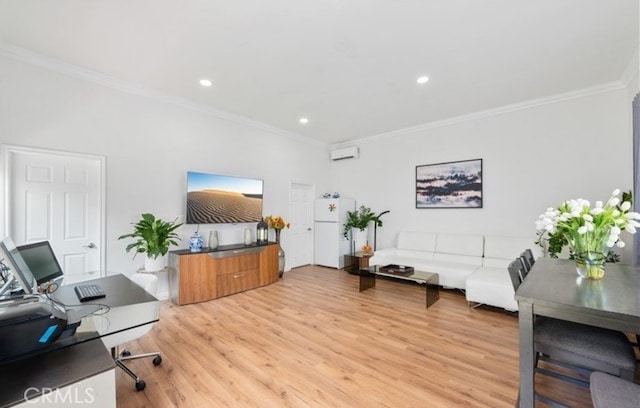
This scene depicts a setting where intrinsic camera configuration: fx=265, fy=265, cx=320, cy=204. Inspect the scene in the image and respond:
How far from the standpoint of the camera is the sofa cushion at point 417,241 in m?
4.86

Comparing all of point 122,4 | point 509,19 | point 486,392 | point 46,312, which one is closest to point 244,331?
point 46,312

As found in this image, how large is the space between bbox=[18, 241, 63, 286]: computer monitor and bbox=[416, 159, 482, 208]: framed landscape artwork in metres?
5.14

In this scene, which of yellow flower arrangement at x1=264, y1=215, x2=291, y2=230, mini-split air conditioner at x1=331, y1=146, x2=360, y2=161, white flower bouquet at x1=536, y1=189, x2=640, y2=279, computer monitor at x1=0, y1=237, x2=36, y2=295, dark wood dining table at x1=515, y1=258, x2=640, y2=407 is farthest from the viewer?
mini-split air conditioner at x1=331, y1=146, x2=360, y2=161

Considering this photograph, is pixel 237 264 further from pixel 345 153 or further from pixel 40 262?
pixel 345 153

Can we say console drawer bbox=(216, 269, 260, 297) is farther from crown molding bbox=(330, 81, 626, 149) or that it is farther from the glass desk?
crown molding bbox=(330, 81, 626, 149)

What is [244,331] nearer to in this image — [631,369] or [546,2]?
[631,369]

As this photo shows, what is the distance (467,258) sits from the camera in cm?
441

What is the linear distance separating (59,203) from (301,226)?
153 inches

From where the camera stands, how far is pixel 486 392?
1857mm

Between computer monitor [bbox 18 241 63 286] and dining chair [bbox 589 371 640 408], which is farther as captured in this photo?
computer monitor [bbox 18 241 63 286]

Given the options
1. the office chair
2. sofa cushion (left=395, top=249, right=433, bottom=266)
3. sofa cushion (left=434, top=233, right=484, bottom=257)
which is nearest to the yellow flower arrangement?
sofa cushion (left=395, top=249, right=433, bottom=266)

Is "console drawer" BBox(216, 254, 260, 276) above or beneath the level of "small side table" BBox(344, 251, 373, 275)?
above

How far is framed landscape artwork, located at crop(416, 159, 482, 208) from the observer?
15.1ft

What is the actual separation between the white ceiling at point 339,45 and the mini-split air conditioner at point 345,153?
2081mm
